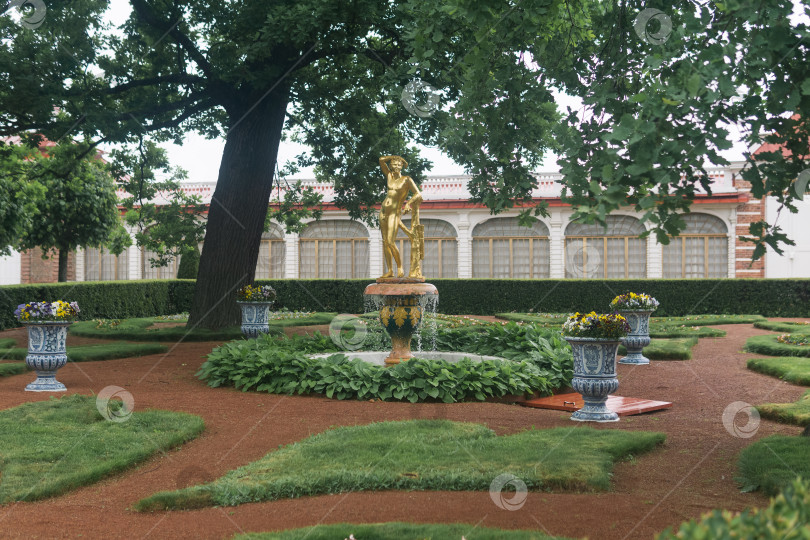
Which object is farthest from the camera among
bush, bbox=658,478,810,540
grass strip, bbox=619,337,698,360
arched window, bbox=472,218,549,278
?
arched window, bbox=472,218,549,278

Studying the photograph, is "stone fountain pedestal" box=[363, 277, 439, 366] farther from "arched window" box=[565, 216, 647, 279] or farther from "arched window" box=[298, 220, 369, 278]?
"arched window" box=[298, 220, 369, 278]

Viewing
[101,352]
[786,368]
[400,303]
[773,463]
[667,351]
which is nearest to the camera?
[773,463]

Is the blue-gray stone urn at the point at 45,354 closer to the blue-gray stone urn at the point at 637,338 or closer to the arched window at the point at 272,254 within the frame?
the blue-gray stone urn at the point at 637,338

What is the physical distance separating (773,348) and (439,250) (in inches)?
698

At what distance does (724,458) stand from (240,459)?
3.98 meters

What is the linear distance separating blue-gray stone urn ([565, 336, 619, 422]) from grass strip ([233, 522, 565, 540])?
12.3 feet

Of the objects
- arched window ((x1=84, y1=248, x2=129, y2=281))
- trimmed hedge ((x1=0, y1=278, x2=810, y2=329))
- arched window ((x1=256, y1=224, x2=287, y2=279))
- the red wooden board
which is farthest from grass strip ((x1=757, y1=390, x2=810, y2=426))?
arched window ((x1=84, y1=248, x2=129, y2=281))

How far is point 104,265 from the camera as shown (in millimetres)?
31469

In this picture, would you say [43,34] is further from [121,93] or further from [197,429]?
[197,429]

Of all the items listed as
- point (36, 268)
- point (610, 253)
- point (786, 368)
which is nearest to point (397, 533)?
point (786, 368)

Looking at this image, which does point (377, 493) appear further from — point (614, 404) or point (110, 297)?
point (110, 297)

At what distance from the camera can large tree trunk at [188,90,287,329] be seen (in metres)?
15.1

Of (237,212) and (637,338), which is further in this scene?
(237,212)

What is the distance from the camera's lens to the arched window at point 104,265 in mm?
31109
